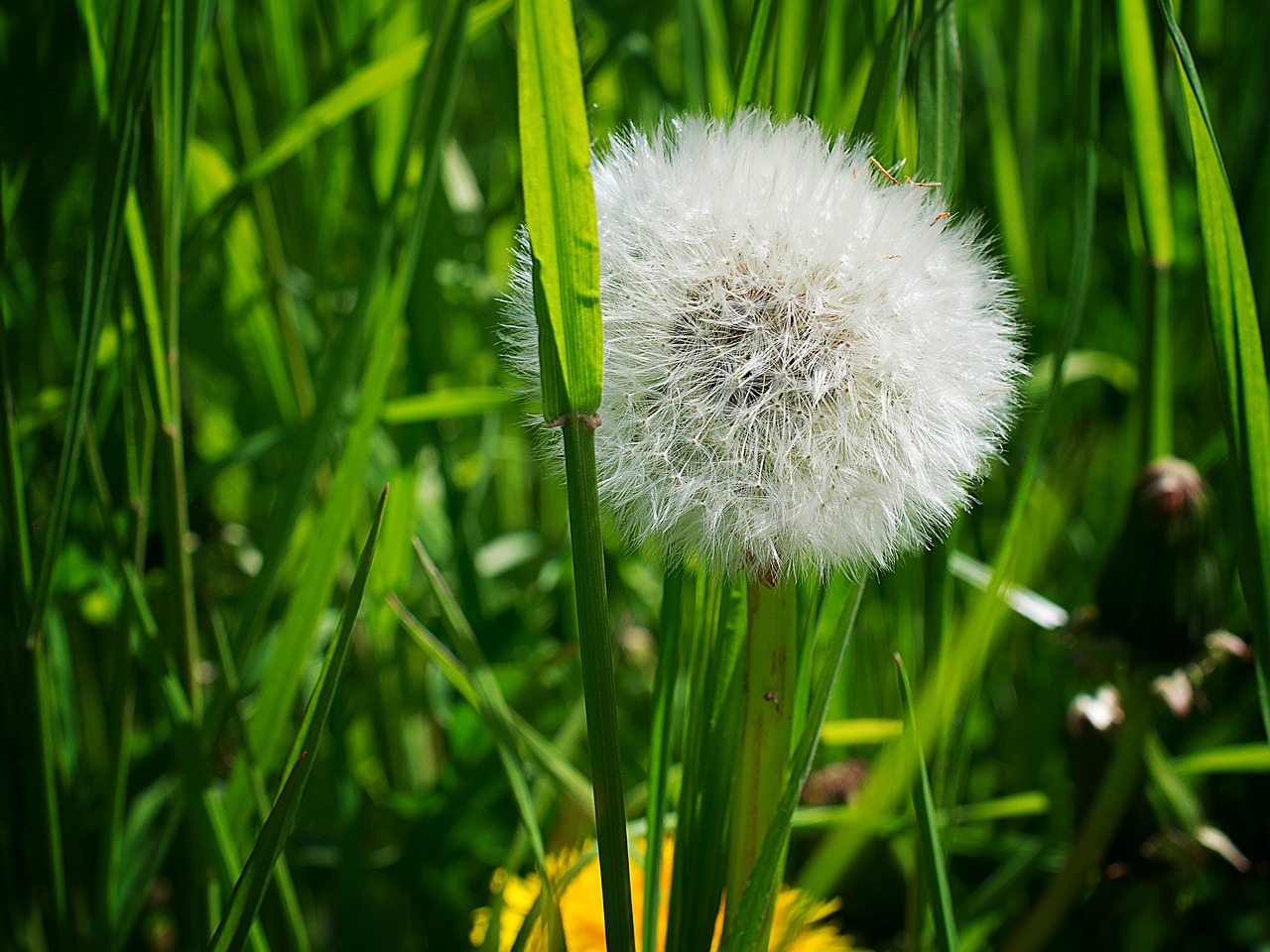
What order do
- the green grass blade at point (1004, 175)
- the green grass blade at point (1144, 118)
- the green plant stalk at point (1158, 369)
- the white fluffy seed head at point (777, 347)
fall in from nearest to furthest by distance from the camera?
the white fluffy seed head at point (777, 347)
the green grass blade at point (1144, 118)
the green plant stalk at point (1158, 369)
the green grass blade at point (1004, 175)

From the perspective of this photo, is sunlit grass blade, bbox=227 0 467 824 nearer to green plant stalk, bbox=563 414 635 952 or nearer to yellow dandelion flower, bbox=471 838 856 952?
yellow dandelion flower, bbox=471 838 856 952

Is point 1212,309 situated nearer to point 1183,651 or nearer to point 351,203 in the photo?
point 1183,651

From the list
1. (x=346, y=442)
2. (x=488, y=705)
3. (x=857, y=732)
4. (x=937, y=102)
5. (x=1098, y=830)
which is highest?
(x=937, y=102)

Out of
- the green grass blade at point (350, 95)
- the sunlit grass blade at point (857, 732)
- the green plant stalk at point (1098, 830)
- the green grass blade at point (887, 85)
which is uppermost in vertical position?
the green grass blade at point (350, 95)

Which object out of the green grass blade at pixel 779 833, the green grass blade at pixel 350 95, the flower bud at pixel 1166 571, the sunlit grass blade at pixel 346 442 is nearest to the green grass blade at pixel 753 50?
the sunlit grass blade at pixel 346 442

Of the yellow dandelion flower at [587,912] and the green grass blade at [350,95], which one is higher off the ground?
the green grass blade at [350,95]

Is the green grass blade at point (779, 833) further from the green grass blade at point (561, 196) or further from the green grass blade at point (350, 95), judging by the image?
the green grass blade at point (350, 95)

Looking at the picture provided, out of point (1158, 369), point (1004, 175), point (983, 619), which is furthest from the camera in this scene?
point (1004, 175)

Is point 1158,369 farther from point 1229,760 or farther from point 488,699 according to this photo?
point 488,699

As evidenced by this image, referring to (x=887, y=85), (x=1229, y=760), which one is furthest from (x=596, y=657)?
(x=1229, y=760)
